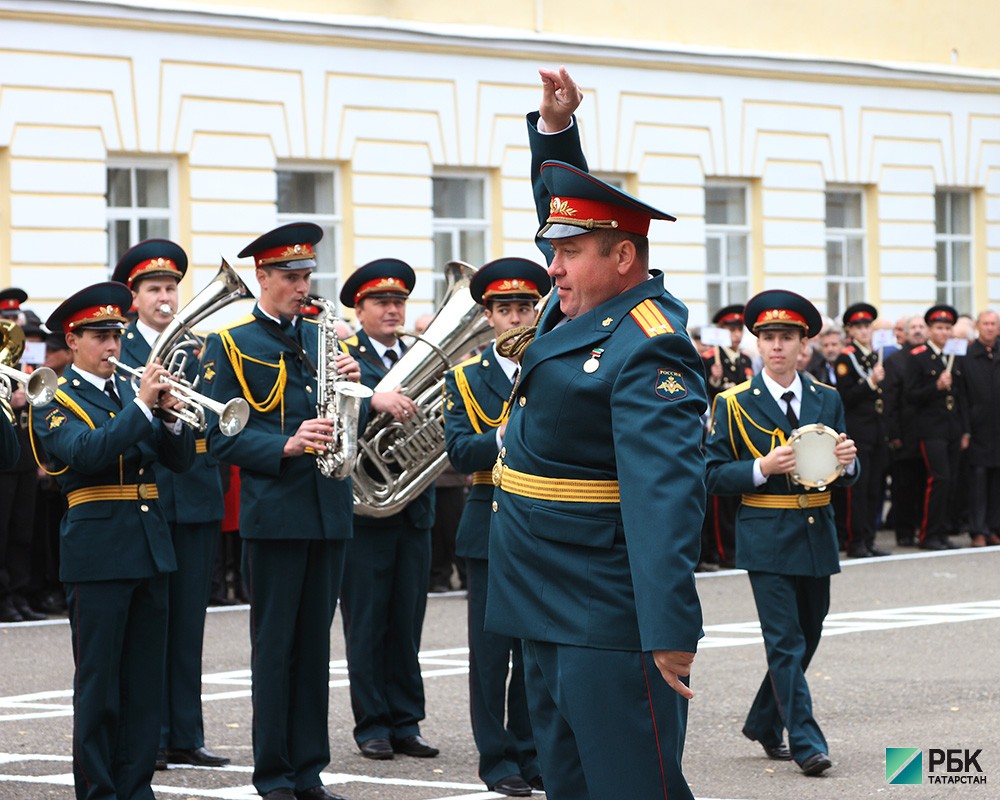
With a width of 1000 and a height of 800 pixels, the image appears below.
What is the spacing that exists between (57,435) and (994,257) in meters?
23.5

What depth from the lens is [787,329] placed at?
9758 mm

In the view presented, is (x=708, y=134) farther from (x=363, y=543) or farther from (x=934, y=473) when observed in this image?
(x=363, y=543)

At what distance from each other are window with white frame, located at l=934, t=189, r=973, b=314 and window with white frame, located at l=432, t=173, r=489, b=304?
8.33 metres

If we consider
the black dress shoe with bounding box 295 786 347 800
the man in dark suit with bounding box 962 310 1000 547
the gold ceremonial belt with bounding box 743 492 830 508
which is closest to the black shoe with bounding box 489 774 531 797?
the black dress shoe with bounding box 295 786 347 800

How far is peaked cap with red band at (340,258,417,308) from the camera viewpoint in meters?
10.7

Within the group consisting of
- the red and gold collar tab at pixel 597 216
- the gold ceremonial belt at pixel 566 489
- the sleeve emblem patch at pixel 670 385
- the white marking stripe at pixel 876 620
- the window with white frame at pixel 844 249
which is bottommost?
the white marking stripe at pixel 876 620

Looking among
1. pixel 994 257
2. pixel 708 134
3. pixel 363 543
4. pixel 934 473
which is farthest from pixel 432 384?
pixel 994 257

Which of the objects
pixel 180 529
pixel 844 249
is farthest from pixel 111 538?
pixel 844 249

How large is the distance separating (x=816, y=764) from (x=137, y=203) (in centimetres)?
1375

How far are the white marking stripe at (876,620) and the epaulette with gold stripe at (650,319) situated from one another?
7447 mm

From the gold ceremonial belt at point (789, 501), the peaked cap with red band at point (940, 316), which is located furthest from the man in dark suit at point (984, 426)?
the gold ceremonial belt at point (789, 501)

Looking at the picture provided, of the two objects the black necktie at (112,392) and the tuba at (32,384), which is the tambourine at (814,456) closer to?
the black necktie at (112,392)

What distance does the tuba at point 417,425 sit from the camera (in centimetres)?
1023

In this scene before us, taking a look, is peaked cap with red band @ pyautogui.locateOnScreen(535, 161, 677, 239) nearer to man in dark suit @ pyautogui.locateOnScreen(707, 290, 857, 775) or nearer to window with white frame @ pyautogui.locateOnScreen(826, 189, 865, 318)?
man in dark suit @ pyautogui.locateOnScreen(707, 290, 857, 775)
